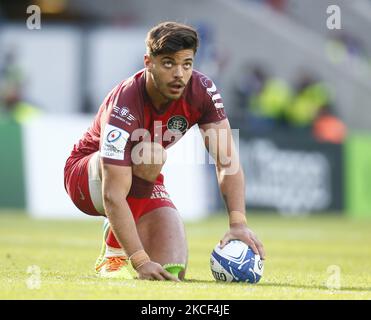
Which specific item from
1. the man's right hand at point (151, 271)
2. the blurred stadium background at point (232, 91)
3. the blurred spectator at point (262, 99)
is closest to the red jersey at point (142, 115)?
the man's right hand at point (151, 271)

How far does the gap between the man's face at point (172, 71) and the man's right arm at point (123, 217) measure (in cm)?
64

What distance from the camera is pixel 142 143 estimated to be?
8.36m

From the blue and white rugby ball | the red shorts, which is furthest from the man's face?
the blue and white rugby ball

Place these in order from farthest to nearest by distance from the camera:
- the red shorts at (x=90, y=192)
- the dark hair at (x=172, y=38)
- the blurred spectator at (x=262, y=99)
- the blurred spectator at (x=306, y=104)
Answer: the blurred spectator at (x=306, y=104) < the blurred spectator at (x=262, y=99) < the red shorts at (x=90, y=192) < the dark hair at (x=172, y=38)

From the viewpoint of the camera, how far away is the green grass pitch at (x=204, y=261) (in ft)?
24.6

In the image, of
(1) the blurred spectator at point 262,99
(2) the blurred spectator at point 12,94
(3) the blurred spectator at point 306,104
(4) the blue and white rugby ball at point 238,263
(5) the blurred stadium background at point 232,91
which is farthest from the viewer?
(3) the blurred spectator at point 306,104

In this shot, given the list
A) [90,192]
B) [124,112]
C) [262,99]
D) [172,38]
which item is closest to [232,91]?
[262,99]

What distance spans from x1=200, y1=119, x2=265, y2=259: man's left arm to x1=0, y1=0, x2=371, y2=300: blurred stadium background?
8985mm

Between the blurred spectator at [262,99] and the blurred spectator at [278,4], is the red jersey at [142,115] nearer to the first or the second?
the blurred spectator at [262,99]

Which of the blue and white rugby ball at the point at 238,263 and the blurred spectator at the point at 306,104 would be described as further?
the blurred spectator at the point at 306,104

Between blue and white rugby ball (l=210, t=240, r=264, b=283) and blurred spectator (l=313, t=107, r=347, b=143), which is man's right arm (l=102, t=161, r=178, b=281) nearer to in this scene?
blue and white rugby ball (l=210, t=240, r=264, b=283)
